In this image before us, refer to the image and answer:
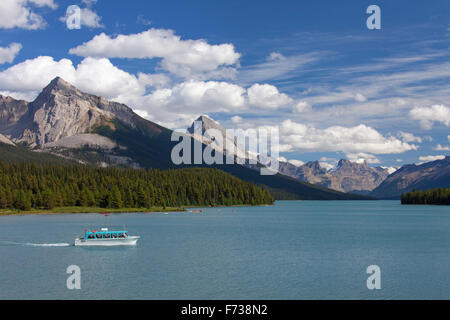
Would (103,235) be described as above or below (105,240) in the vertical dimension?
above

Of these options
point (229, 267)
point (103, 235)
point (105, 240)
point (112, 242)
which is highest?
point (103, 235)

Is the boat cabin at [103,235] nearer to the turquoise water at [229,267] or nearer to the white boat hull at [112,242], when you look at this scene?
the white boat hull at [112,242]

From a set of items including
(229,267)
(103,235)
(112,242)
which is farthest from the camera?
(103,235)

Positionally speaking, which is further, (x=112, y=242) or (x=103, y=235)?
(x=103, y=235)

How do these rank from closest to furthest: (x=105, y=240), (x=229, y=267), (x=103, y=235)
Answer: (x=229, y=267) → (x=105, y=240) → (x=103, y=235)

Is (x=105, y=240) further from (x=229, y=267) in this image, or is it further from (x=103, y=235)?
(x=229, y=267)

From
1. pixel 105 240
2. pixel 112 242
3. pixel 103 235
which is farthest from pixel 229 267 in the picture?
pixel 103 235

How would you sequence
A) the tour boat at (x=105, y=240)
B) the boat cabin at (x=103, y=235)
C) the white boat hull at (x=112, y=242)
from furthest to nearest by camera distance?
the boat cabin at (x=103, y=235)
the white boat hull at (x=112, y=242)
the tour boat at (x=105, y=240)

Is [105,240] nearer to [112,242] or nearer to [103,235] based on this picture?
[112,242]

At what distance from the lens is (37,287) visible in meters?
56.2

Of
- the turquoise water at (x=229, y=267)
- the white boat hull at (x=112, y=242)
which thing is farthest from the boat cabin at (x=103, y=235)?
the turquoise water at (x=229, y=267)

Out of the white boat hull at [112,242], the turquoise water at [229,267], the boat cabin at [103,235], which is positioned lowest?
the turquoise water at [229,267]

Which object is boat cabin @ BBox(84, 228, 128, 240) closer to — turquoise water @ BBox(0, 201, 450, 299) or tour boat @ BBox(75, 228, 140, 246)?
tour boat @ BBox(75, 228, 140, 246)
